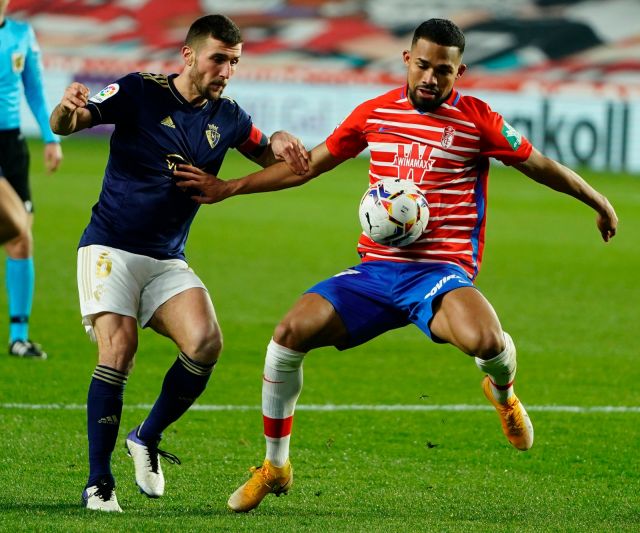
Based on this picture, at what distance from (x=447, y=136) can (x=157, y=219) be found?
127 cm

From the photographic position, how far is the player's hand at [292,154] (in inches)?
224

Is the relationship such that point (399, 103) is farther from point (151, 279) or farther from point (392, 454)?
point (392, 454)

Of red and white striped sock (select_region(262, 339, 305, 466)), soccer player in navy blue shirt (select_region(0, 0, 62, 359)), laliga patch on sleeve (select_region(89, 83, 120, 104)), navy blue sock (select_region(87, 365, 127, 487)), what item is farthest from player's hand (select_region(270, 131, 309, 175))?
soccer player in navy blue shirt (select_region(0, 0, 62, 359))

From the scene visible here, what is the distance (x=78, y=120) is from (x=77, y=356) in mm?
3518

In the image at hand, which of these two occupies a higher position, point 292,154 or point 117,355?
point 292,154

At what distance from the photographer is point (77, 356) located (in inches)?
339

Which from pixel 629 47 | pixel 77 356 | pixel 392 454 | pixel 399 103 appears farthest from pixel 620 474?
pixel 629 47

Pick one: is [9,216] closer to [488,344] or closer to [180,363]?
[180,363]

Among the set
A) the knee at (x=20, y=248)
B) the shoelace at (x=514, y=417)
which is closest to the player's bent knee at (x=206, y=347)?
the shoelace at (x=514, y=417)

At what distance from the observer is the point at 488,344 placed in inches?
205

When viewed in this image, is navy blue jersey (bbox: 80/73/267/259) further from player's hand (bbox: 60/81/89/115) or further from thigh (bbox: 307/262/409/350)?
thigh (bbox: 307/262/409/350)

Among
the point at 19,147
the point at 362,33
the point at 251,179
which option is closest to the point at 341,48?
the point at 362,33

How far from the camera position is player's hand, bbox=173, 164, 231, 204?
219 inches

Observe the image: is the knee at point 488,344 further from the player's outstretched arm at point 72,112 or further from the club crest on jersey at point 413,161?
the player's outstretched arm at point 72,112
